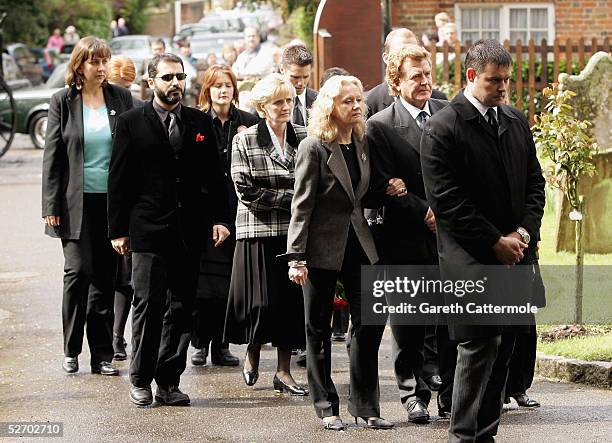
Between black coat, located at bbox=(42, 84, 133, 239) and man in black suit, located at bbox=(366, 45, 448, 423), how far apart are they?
2.28 metres

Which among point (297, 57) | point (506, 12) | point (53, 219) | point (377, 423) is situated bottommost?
point (377, 423)

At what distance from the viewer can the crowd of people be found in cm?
698

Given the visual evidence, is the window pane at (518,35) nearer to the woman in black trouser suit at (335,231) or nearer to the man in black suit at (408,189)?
the man in black suit at (408,189)

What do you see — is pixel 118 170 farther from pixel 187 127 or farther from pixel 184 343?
pixel 184 343

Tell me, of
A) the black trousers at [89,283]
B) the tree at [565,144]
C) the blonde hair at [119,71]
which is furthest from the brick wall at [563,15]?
the black trousers at [89,283]

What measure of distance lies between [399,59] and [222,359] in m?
2.77

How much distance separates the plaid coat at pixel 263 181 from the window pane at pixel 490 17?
61.1 feet

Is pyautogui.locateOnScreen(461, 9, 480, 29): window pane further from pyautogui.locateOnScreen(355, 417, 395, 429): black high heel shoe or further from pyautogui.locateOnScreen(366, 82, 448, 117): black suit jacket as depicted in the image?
pyautogui.locateOnScreen(355, 417, 395, 429): black high heel shoe

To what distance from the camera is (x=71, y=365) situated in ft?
31.3

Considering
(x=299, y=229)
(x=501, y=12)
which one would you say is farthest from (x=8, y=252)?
(x=501, y=12)

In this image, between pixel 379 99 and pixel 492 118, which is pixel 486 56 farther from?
pixel 379 99

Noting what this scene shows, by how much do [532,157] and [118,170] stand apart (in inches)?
105

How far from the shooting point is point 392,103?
8.94 metres

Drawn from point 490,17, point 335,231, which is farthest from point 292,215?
point 490,17
